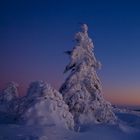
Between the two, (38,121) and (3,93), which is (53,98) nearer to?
(38,121)

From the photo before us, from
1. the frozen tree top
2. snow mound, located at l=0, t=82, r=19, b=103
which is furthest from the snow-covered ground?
snow mound, located at l=0, t=82, r=19, b=103

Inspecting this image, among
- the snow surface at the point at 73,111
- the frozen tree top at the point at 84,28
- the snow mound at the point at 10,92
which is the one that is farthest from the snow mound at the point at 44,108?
the snow mound at the point at 10,92

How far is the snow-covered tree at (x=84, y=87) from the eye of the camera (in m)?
26.5

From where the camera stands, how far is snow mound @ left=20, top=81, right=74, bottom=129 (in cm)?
1775

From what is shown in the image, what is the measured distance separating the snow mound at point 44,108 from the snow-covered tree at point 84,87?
20.2 feet

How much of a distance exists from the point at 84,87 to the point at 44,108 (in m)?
10.0

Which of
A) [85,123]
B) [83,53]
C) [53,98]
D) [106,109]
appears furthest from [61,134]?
[83,53]

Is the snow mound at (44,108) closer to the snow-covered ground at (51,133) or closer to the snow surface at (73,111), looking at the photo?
the snow surface at (73,111)

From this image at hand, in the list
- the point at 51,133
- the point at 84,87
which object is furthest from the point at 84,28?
the point at 51,133

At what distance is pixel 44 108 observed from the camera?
60.0ft

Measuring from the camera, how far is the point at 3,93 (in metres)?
38.6

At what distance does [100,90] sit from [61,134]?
1307 cm

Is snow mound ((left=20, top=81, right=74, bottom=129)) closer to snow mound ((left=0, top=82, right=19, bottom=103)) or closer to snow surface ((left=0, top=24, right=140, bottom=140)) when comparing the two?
snow surface ((left=0, top=24, right=140, bottom=140))

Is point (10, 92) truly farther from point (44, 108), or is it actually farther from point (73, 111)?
point (44, 108)
